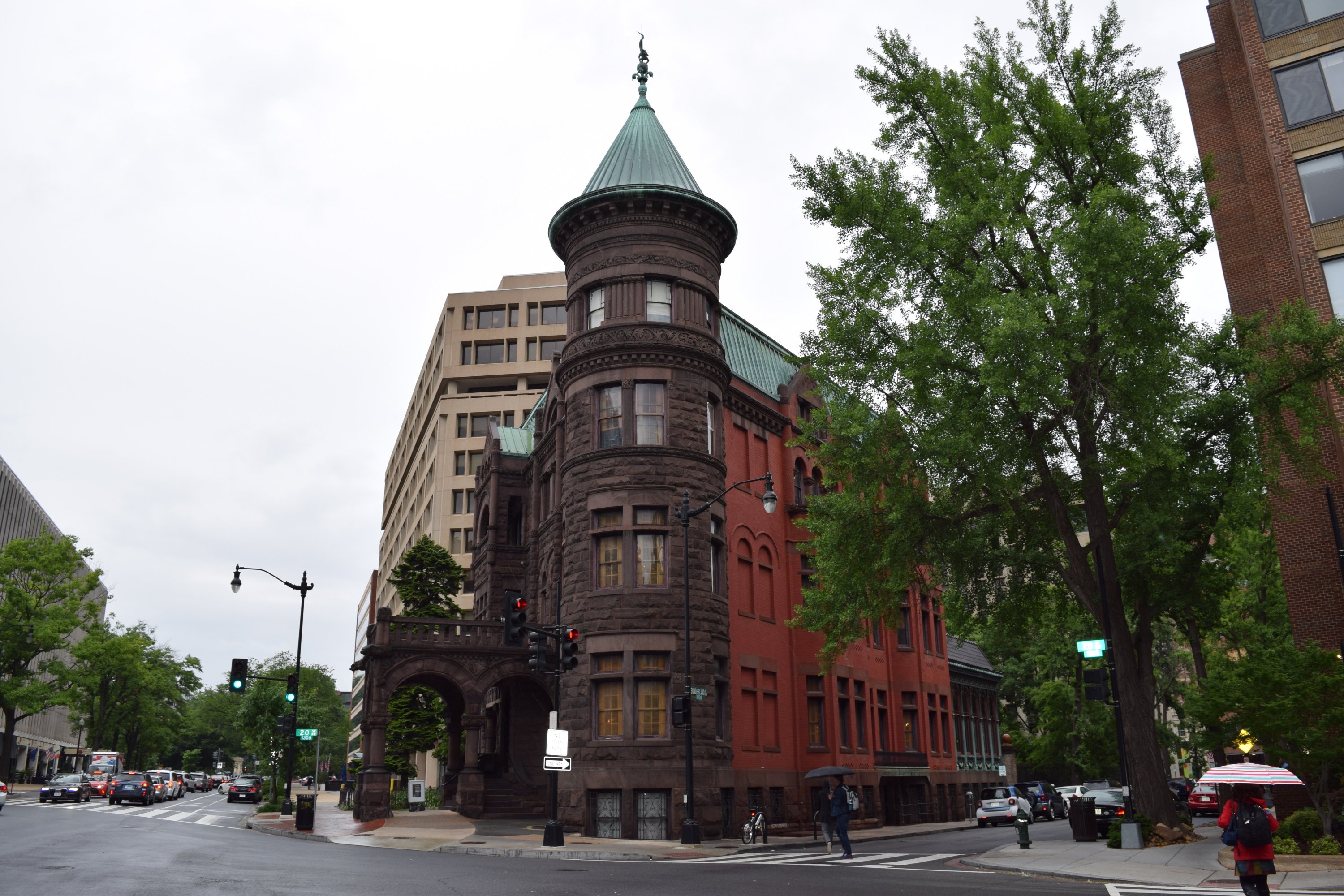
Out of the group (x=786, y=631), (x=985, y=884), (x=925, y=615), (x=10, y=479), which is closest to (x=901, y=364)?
(x=985, y=884)

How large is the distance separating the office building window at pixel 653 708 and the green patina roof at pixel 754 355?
1215 cm

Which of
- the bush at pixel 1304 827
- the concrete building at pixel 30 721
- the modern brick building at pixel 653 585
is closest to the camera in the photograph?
the bush at pixel 1304 827

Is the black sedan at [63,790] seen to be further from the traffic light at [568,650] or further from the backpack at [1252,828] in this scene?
the backpack at [1252,828]

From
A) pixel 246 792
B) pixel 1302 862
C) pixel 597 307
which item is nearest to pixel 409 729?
pixel 246 792

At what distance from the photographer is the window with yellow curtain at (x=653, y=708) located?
28719 millimetres

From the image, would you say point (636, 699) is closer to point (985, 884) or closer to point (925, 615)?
point (985, 884)

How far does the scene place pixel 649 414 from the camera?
31.7m

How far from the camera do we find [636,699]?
28984 mm

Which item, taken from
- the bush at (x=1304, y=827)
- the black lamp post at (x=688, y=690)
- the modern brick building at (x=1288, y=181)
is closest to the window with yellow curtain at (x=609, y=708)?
the black lamp post at (x=688, y=690)

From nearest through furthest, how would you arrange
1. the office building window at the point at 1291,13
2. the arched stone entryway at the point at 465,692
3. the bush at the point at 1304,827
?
1. the bush at the point at 1304,827
2. the office building window at the point at 1291,13
3. the arched stone entryway at the point at 465,692

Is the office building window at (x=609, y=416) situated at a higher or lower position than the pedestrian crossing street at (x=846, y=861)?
higher

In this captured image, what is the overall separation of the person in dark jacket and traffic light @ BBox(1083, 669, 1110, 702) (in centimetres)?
606

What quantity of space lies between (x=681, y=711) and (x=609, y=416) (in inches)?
421

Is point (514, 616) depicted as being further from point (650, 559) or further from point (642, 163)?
point (642, 163)
